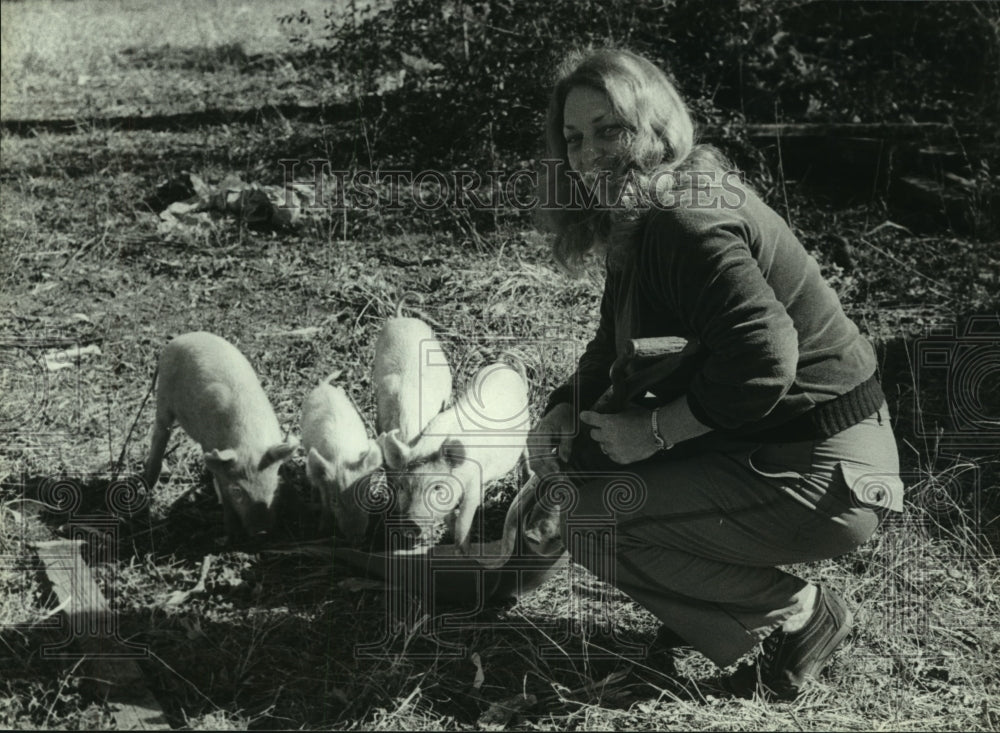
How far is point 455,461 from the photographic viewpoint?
A: 4098mm

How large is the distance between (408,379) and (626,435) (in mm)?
1841

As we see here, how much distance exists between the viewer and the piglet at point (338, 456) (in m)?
4.07

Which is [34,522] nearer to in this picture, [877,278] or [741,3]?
[877,278]

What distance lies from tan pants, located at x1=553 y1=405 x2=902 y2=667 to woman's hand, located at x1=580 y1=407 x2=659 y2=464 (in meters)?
0.11

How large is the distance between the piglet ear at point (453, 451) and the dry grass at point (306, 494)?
0.35 metres

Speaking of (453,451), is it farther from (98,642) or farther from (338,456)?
(98,642)

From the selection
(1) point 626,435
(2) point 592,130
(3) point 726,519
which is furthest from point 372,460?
(2) point 592,130

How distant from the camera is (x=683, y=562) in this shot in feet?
9.89

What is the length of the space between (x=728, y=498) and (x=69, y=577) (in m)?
2.36

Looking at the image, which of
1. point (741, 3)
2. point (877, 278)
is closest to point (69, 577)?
point (877, 278)

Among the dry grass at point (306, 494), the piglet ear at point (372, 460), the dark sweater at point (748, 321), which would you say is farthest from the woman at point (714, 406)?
the piglet ear at point (372, 460)

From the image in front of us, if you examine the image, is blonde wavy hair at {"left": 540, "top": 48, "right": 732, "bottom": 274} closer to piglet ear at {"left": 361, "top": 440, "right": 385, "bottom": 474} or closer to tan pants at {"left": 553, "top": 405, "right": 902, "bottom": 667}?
tan pants at {"left": 553, "top": 405, "right": 902, "bottom": 667}

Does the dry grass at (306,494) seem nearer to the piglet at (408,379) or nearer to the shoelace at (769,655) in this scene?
the shoelace at (769,655)

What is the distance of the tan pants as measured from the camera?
2869 millimetres
